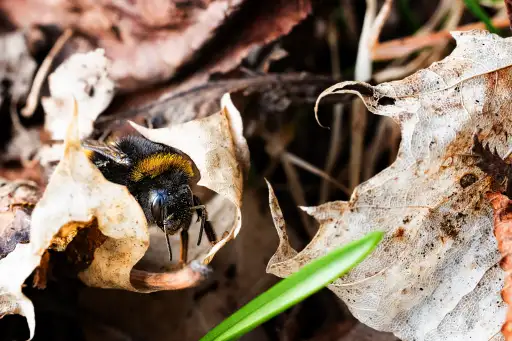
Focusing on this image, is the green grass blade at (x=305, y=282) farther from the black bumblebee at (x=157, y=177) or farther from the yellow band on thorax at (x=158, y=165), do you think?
the yellow band on thorax at (x=158, y=165)

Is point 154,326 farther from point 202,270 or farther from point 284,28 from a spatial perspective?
point 284,28

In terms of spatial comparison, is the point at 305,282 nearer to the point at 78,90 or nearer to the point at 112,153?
the point at 112,153

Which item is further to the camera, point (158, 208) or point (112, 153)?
point (112, 153)

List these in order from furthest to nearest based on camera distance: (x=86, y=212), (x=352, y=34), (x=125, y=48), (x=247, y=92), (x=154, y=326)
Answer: (x=352, y=34), (x=125, y=48), (x=247, y=92), (x=154, y=326), (x=86, y=212)

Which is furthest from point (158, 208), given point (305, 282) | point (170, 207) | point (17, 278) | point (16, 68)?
point (16, 68)

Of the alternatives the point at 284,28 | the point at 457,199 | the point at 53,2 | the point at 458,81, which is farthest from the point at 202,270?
the point at 53,2

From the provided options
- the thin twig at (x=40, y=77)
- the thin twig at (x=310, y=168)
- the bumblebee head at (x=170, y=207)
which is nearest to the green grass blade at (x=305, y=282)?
the bumblebee head at (x=170, y=207)

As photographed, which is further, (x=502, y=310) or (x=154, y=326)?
(x=154, y=326)

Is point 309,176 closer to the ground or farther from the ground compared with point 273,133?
closer to the ground
